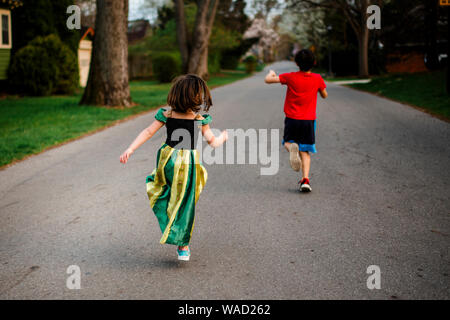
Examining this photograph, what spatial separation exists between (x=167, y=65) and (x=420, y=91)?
20378 millimetres

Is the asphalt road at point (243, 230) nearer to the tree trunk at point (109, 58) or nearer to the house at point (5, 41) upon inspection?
the tree trunk at point (109, 58)

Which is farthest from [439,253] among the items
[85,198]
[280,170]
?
[85,198]

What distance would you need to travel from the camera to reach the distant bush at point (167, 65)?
34.8 m

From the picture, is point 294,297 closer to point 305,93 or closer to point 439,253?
point 439,253

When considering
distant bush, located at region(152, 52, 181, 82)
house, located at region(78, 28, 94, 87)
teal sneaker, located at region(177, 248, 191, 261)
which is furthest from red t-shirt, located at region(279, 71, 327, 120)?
house, located at region(78, 28, 94, 87)

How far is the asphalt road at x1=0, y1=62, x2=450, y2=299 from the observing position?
3426 millimetres

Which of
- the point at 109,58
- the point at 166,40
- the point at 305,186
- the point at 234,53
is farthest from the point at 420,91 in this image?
the point at 234,53

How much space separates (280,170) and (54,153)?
14.1 ft

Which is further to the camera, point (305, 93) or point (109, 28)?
point (109, 28)

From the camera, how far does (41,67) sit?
22266 mm

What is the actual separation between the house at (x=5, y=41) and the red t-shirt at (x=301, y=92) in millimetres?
20016

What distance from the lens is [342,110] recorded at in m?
14.9

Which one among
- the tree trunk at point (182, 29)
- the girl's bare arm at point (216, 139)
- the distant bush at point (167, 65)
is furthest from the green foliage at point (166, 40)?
the girl's bare arm at point (216, 139)

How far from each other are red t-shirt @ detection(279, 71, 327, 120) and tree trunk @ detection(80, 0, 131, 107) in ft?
37.4
